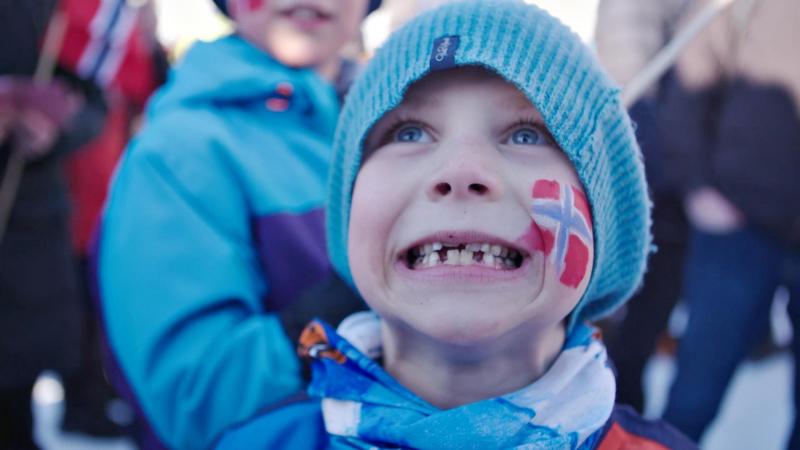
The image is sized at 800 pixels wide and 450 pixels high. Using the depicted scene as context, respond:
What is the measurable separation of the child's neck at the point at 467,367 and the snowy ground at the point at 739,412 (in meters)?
1.63

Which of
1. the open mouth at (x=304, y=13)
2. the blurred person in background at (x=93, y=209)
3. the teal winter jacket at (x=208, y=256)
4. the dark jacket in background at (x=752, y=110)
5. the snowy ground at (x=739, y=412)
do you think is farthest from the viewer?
the blurred person in background at (x=93, y=209)

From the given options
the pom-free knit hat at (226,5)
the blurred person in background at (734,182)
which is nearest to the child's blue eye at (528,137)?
the pom-free knit hat at (226,5)

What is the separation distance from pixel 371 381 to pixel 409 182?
261mm

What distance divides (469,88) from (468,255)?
0.68 ft

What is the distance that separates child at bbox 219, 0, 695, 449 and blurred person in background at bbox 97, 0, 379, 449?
173mm

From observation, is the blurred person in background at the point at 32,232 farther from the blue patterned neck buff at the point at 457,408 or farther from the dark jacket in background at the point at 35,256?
the blue patterned neck buff at the point at 457,408

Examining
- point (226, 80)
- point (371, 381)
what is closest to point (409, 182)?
point (371, 381)

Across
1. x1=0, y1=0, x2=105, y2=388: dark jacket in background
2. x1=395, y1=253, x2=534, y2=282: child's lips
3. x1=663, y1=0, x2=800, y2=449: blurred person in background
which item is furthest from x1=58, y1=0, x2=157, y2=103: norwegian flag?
x1=663, y1=0, x2=800, y2=449: blurred person in background

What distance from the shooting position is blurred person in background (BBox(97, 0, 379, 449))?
119cm

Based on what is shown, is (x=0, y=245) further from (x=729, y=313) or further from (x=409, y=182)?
(x=729, y=313)

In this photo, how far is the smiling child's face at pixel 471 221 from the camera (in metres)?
0.85

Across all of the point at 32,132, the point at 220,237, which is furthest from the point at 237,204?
the point at 32,132

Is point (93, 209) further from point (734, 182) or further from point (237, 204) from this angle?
point (734, 182)

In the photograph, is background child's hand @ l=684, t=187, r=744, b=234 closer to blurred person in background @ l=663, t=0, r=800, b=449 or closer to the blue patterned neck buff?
blurred person in background @ l=663, t=0, r=800, b=449
